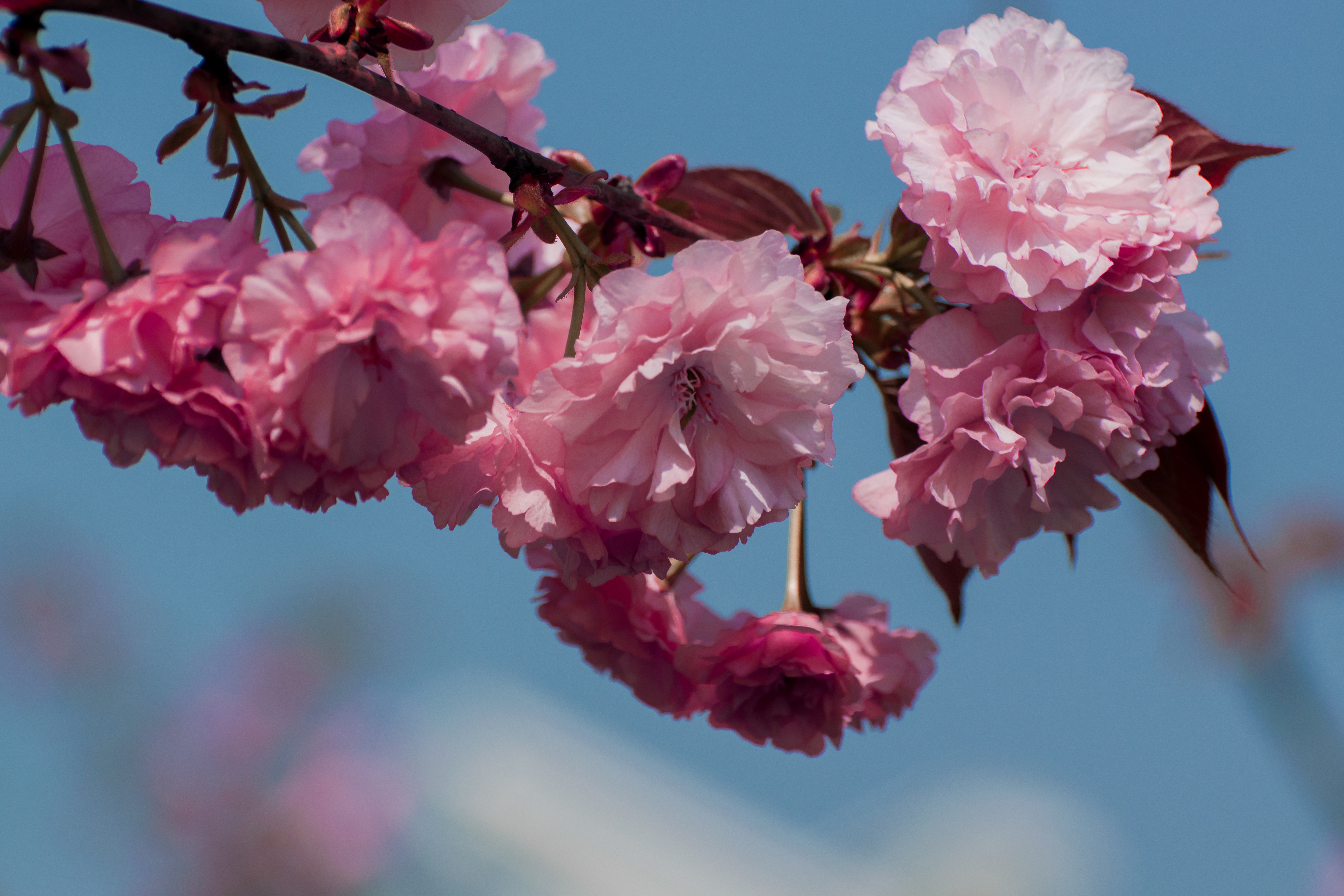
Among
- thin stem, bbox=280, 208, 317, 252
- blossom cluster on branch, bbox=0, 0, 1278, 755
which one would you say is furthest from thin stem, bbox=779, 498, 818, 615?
thin stem, bbox=280, 208, 317, 252

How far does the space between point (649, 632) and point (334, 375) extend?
2.02 ft

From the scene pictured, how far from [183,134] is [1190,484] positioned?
1149 mm

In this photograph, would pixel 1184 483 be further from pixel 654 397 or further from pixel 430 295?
pixel 430 295

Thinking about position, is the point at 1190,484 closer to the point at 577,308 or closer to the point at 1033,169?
the point at 1033,169

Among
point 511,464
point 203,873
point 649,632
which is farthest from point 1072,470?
point 203,873

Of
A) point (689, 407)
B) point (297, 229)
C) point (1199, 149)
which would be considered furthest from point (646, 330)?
point (1199, 149)

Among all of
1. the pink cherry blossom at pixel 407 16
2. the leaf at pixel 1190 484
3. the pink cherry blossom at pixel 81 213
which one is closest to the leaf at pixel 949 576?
the leaf at pixel 1190 484

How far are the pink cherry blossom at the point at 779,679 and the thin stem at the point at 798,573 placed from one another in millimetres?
74

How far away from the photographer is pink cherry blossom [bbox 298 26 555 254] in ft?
4.10

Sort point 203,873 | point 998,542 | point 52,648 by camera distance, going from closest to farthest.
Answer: point 998,542 → point 203,873 → point 52,648

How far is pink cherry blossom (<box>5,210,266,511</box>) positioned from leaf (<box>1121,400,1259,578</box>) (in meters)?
1.00

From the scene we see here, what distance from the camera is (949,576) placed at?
4.60 feet

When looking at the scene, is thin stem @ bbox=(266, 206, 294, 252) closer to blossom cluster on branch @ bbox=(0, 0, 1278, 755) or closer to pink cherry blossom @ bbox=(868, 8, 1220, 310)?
blossom cluster on branch @ bbox=(0, 0, 1278, 755)

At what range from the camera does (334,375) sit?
755mm
